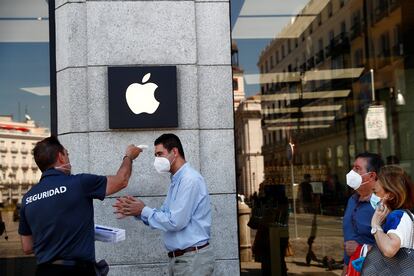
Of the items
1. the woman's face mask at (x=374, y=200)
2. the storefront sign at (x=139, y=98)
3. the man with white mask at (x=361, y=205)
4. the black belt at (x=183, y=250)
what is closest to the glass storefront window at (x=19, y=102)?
the storefront sign at (x=139, y=98)

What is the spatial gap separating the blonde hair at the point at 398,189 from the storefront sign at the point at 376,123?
6.81 metres

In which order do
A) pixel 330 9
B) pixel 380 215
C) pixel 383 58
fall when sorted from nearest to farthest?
pixel 380 215
pixel 330 9
pixel 383 58

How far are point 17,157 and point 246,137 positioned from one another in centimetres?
274

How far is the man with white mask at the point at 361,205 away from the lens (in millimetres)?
4523

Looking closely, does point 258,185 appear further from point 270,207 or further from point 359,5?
point 359,5

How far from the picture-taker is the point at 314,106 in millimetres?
9992

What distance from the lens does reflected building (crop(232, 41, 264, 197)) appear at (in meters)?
6.70

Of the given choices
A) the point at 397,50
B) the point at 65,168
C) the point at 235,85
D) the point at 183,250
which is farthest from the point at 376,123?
the point at 65,168

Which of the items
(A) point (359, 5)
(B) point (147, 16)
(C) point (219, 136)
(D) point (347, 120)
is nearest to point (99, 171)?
(C) point (219, 136)

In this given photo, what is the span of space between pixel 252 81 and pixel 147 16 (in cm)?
212

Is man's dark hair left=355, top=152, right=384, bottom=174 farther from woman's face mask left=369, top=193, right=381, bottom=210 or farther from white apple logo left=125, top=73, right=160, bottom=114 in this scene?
white apple logo left=125, top=73, right=160, bottom=114

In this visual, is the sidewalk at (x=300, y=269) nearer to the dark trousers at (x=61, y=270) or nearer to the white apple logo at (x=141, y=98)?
the white apple logo at (x=141, y=98)

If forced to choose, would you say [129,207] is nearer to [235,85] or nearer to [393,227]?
[393,227]

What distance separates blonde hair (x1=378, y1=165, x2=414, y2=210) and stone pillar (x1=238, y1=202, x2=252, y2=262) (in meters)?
2.82
